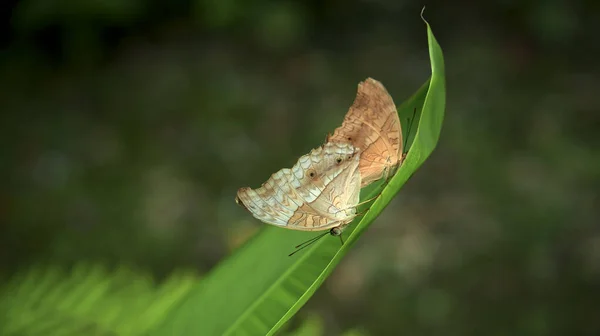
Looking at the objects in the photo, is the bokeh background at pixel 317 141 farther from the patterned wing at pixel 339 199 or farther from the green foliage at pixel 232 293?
the patterned wing at pixel 339 199

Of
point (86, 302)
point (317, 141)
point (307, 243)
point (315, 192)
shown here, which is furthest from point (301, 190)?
point (317, 141)

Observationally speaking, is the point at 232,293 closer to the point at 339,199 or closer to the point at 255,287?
the point at 255,287

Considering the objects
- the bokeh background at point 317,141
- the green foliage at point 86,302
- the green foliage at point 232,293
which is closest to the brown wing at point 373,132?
the green foliage at point 232,293

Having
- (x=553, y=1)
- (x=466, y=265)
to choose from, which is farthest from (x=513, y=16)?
(x=466, y=265)

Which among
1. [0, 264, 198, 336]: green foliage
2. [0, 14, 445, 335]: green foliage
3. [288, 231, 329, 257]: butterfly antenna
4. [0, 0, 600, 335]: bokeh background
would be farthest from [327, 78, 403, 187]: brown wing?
[0, 0, 600, 335]: bokeh background

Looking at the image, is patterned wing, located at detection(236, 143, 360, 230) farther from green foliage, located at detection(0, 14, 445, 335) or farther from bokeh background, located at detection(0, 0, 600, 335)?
bokeh background, located at detection(0, 0, 600, 335)
